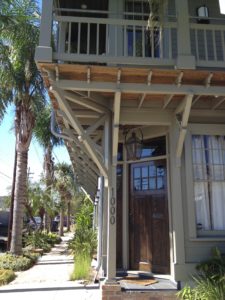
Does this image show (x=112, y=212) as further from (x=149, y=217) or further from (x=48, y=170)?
(x=48, y=170)

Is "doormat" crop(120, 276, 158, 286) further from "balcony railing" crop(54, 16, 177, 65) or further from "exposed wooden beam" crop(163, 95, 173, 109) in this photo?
"balcony railing" crop(54, 16, 177, 65)

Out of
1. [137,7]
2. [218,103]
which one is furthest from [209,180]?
[137,7]

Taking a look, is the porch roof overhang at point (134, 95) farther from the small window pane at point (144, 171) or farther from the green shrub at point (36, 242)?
the green shrub at point (36, 242)

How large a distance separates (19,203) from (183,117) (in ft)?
30.0

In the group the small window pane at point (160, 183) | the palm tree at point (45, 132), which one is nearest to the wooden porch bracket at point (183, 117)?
the small window pane at point (160, 183)

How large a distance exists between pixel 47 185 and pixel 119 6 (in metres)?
19.9

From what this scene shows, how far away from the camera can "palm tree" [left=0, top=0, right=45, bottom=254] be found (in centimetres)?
1188

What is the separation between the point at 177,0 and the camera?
6.34 meters

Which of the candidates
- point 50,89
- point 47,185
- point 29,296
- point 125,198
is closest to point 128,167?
point 125,198

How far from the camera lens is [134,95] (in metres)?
6.71

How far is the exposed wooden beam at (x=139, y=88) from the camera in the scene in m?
5.83

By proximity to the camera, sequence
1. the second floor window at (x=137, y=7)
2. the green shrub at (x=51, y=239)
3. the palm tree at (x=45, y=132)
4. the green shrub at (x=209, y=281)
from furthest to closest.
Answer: the green shrub at (x=51, y=239) → the palm tree at (x=45, y=132) → the second floor window at (x=137, y=7) → the green shrub at (x=209, y=281)

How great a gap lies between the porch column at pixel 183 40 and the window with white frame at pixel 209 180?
1.81 m

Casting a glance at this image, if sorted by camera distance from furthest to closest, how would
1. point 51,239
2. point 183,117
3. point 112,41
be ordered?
point 51,239, point 112,41, point 183,117
